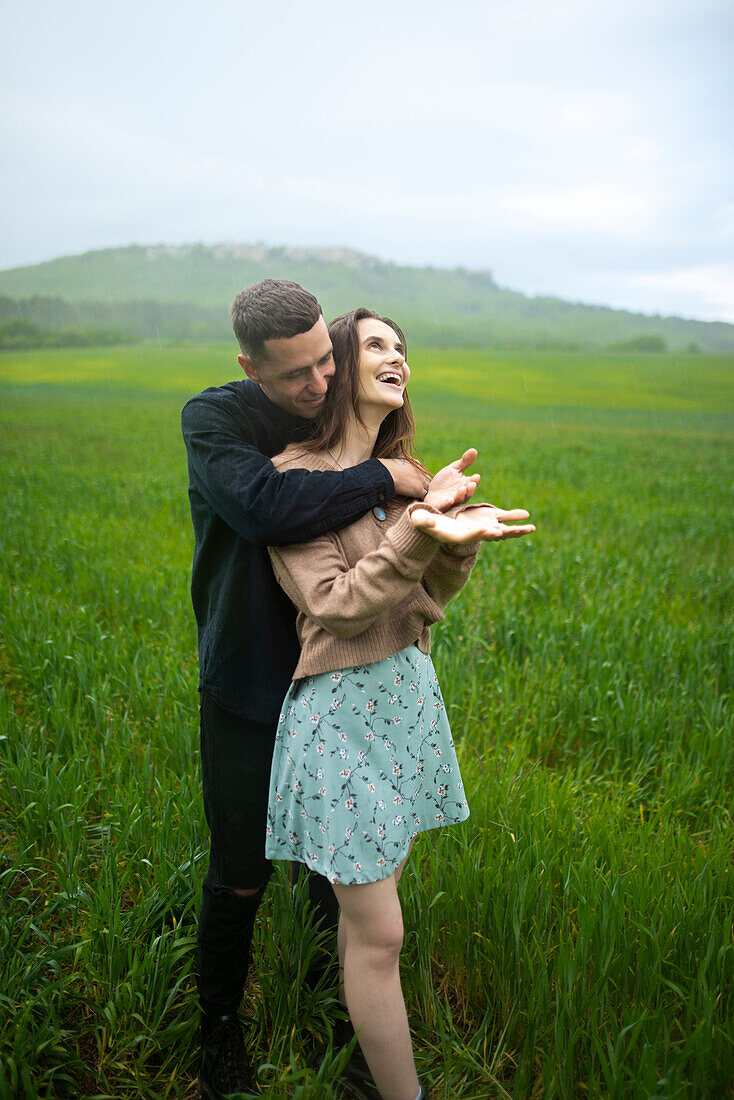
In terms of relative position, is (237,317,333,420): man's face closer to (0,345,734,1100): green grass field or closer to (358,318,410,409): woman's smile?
(358,318,410,409): woman's smile

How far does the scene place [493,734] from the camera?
325 centimetres

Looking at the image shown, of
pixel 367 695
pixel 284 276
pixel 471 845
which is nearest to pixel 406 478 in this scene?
pixel 367 695

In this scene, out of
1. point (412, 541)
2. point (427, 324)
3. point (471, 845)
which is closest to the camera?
point (412, 541)

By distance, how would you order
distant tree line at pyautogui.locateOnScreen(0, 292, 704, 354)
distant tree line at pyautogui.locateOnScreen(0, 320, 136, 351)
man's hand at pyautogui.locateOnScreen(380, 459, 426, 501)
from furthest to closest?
distant tree line at pyautogui.locateOnScreen(0, 292, 704, 354), distant tree line at pyautogui.locateOnScreen(0, 320, 136, 351), man's hand at pyautogui.locateOnScreen(380, 459, 426, 501)

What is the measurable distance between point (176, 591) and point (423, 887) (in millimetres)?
2872

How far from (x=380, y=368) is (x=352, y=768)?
845 mm

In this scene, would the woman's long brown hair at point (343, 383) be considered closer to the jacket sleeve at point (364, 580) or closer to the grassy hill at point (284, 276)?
the jacket sleeve at point (364, 580)

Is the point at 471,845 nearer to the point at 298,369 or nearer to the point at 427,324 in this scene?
the point at 298,369

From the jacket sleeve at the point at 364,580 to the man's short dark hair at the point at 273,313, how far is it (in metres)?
0.44

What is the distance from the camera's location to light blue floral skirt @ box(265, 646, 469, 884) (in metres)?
1.44

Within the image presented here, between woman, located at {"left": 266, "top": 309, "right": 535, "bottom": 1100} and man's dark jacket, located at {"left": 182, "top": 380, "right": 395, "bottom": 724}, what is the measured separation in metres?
0.08

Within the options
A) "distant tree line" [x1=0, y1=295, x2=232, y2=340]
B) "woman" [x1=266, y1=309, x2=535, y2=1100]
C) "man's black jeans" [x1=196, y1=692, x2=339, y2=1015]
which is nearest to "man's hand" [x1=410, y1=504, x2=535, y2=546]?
"woman" [x1=266, y1=309, x2=535, y2=1100]

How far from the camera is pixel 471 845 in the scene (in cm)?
234

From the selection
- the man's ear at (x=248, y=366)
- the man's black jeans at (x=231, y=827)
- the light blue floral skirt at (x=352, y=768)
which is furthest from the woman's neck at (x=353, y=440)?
the man's black jeans at (x=231, y=827)
